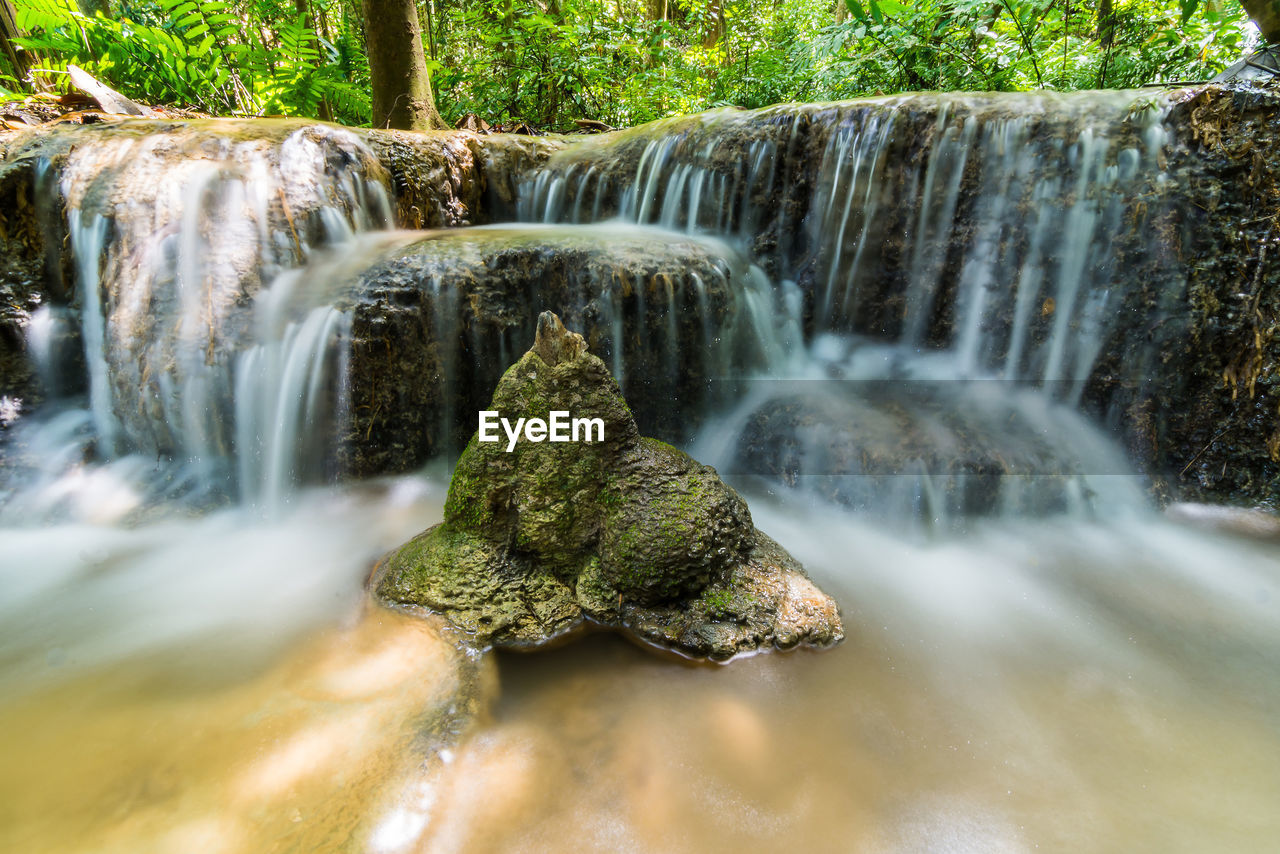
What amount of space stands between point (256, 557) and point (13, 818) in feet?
4.89

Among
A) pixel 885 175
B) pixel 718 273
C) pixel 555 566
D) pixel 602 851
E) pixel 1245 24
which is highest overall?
pixel 1245 24

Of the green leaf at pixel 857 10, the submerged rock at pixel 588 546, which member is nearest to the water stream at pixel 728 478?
the submerged rock at pixel 588 546

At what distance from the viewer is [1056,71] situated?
6.30 meters

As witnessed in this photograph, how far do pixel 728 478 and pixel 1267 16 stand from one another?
14.1ft

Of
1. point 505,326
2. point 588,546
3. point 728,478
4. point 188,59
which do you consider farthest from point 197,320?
point 188,59

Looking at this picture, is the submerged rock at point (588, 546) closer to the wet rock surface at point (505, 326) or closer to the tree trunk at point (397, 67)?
the wet rock surface at point (505, 326)

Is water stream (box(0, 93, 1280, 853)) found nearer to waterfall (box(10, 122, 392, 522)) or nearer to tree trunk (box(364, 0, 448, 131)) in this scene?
waterfall (box(10, 122, 392, 522))

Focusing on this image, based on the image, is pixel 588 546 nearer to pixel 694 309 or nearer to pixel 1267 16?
pixel 694 309

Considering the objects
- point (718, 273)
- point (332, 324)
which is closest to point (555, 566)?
point (332, 324)

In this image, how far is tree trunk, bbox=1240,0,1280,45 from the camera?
3455 millimetres

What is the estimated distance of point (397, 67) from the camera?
19.4ft

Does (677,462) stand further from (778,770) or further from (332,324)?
(332,324)

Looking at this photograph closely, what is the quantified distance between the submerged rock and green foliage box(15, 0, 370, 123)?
287 inches

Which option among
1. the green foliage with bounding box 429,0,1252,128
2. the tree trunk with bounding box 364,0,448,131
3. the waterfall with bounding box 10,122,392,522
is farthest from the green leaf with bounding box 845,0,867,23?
the waterfall with bounding box 10,122,392,522
